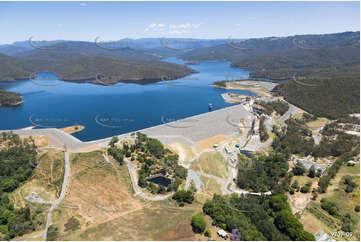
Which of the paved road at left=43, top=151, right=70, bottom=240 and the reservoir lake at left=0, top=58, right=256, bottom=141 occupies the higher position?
the reservoir lake at left=0, top=58, right=256, bottom=141

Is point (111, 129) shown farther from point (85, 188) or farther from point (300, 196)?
point (300, 196)

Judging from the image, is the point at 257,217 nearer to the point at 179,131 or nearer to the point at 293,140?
the point at 293,140

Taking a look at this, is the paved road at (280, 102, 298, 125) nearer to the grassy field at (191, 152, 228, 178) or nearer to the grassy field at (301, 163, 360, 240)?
the grassy field at (191, 152, 228, 178)

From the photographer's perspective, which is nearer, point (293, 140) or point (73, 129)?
point (293, 140)

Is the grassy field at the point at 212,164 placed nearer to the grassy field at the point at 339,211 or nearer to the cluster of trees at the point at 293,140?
the cluster of trees at the point at 293,140

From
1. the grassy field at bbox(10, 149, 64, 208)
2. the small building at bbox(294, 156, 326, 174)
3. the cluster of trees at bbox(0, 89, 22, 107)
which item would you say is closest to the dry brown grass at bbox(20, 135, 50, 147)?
the grassy field at bbox(10, 149, 64, 208)

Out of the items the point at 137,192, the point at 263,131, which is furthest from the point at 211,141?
the point at 137,192
